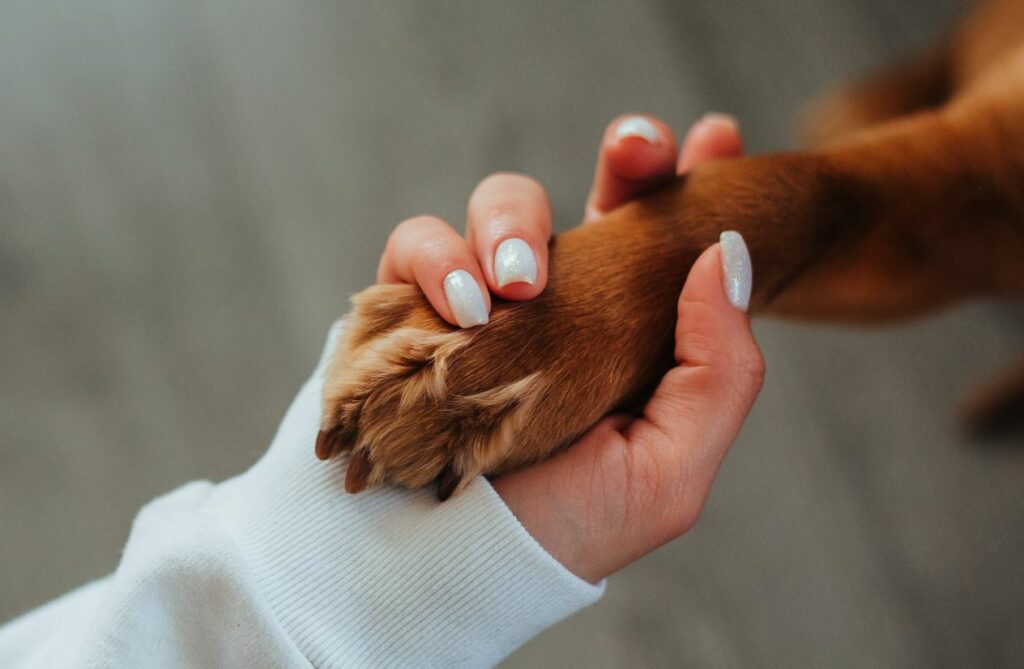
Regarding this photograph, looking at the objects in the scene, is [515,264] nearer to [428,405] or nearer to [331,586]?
[428,405]

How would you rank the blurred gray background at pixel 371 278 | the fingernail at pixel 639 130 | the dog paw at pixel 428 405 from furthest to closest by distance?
the blurred gray background at pixel 371 278 < the fingernail at pixel 639 130 < the dog paw at pixel 428 405

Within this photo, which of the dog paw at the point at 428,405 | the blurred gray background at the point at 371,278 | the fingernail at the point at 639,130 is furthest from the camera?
the blurred gray background at the point at 371,278

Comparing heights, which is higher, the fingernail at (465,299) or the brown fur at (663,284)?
the fingernail at (465,299)

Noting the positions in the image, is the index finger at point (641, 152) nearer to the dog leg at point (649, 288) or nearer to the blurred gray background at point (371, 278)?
the dog leg at point (649, 288)

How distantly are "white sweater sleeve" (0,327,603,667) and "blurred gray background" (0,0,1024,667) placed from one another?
0.54m

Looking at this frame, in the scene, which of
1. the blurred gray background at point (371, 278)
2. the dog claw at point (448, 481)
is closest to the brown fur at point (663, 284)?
the dog claw at point (448, 481)

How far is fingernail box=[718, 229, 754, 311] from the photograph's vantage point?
733 millimetres

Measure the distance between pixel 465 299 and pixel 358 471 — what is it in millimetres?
158

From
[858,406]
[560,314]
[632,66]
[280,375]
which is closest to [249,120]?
[280,375]

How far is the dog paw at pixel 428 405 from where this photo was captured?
2.12 feet

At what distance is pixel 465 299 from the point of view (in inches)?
26.5

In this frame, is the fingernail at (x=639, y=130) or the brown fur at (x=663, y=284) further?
the fingernail at (x=639, y=130)

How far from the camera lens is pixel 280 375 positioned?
4.35 feet

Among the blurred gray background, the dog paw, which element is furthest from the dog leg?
the blurred gray background
